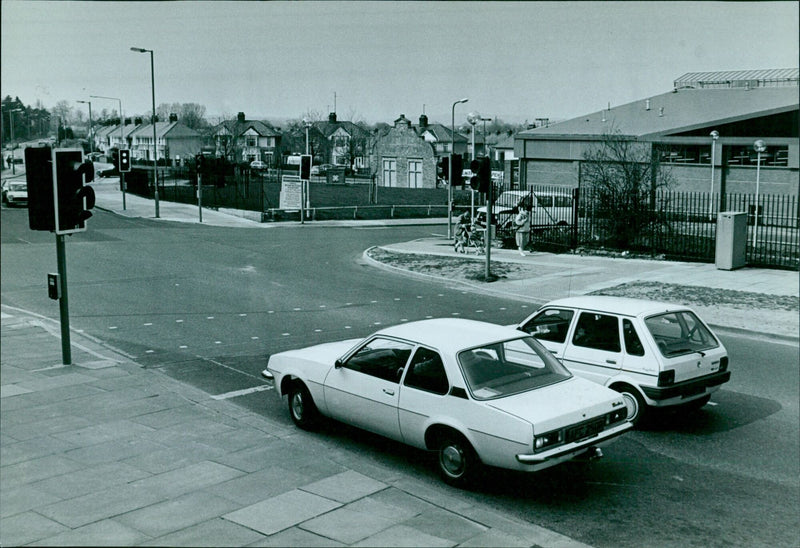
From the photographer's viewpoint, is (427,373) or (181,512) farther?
(427,373)

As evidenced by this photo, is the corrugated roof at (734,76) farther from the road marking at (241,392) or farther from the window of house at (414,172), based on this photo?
the road marking at (241,392)

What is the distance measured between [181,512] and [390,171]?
3827 millimetres

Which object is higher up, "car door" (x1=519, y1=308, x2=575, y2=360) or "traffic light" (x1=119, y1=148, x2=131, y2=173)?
"traffic light" (x1=119, y1=148, x2=131, y2=173)

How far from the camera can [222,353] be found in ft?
43.3

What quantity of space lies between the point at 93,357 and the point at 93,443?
479 cm

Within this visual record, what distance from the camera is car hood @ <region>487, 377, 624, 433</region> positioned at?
7.33 metres

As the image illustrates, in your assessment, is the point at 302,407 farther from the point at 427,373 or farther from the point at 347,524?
the point at 347,524

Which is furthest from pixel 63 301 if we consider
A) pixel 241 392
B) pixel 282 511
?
pixel 282 511

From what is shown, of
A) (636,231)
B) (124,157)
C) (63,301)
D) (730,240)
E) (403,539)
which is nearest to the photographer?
(403,539)

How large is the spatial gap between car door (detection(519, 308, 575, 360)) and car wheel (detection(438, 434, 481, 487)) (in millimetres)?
2684

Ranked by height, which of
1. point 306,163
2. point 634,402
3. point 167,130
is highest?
point 167,130

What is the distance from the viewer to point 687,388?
9578mm

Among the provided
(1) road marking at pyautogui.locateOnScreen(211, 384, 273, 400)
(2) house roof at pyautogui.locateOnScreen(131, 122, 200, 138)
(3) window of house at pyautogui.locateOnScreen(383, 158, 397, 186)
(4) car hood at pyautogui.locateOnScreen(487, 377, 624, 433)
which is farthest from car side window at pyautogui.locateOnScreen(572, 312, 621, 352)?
(2) house roof at pyautogui.locateOnScreen(131, 122, 200, 138)

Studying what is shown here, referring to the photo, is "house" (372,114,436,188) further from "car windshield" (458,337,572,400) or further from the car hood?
the car hood
